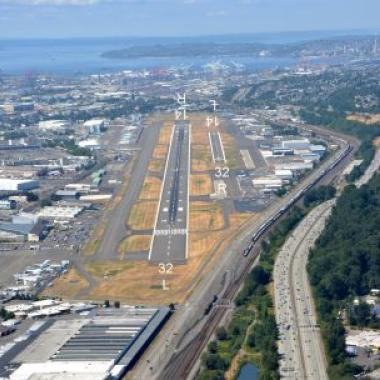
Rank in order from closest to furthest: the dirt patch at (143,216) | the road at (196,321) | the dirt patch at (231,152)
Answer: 1. the road at (196,321)
2. the dirt patch at (143,216)
3. the dirt patch at (231,152)

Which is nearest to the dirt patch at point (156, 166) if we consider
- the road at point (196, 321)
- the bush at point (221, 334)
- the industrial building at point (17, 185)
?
the industrial building at point (17, 185)

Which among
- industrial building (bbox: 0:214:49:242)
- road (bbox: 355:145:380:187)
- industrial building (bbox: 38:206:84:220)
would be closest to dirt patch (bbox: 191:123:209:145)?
road (bbox: 355:145:380:187)

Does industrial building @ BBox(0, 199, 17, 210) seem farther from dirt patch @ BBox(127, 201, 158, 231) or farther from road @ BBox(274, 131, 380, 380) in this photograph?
road @ BBox(274, 131, 380, 380)

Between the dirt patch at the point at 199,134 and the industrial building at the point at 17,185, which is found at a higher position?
the dirt patch at the point at 199,134

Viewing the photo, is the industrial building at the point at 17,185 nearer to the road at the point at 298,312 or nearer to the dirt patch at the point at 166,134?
the dirt patch at the point at 166,134

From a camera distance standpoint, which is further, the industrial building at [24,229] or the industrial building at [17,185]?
the industrial building at [17,185]

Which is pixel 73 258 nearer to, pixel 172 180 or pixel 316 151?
pixel 172 180

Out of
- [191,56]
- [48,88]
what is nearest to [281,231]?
[48,88]

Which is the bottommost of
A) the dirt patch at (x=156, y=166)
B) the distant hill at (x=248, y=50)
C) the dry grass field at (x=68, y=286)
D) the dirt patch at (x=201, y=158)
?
the dry grass field at (x=68, y=286)
